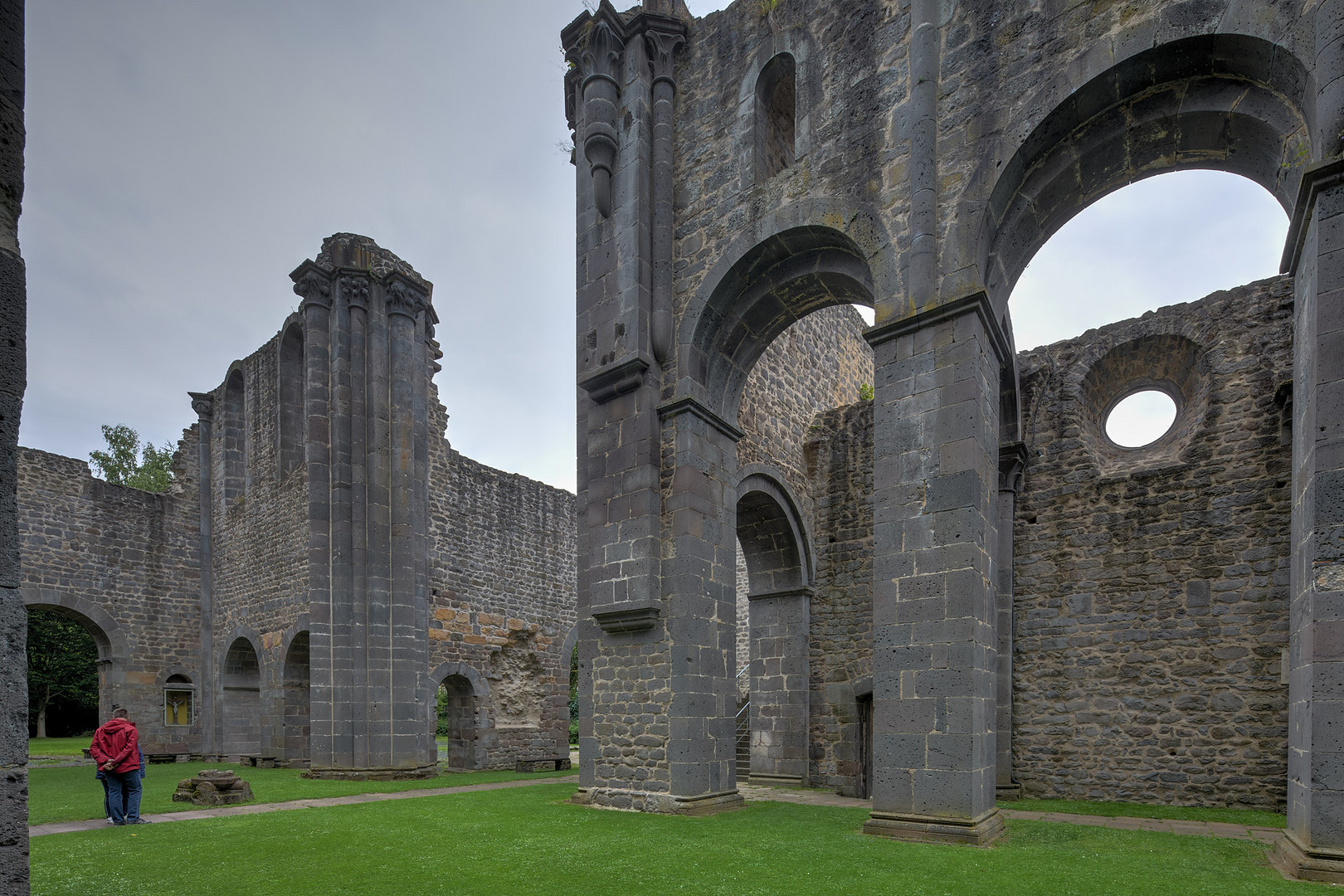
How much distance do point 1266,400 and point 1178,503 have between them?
1.60 metres

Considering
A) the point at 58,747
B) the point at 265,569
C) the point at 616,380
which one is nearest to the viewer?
the point at 616,380

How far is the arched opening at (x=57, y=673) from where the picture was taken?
2741 cm

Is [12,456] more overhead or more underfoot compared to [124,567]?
more overhead

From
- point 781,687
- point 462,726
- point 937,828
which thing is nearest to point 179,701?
point 462,726

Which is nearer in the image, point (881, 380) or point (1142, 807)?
point (881, 380)

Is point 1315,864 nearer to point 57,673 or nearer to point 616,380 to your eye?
point 616,380

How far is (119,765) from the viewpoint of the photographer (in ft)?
26.2

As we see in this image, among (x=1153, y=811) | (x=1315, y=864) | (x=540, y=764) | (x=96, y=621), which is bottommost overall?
(x=540, y=764)

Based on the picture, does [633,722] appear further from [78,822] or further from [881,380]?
[78,822]

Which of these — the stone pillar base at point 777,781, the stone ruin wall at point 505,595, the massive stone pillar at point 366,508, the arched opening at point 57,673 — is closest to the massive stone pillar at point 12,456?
the stone pillar base at point 777,781

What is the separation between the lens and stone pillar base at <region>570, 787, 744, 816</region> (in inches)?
332

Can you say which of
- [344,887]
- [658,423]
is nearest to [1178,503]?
[658,423]

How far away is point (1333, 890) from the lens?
4.62m

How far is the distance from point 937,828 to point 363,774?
993 cm
